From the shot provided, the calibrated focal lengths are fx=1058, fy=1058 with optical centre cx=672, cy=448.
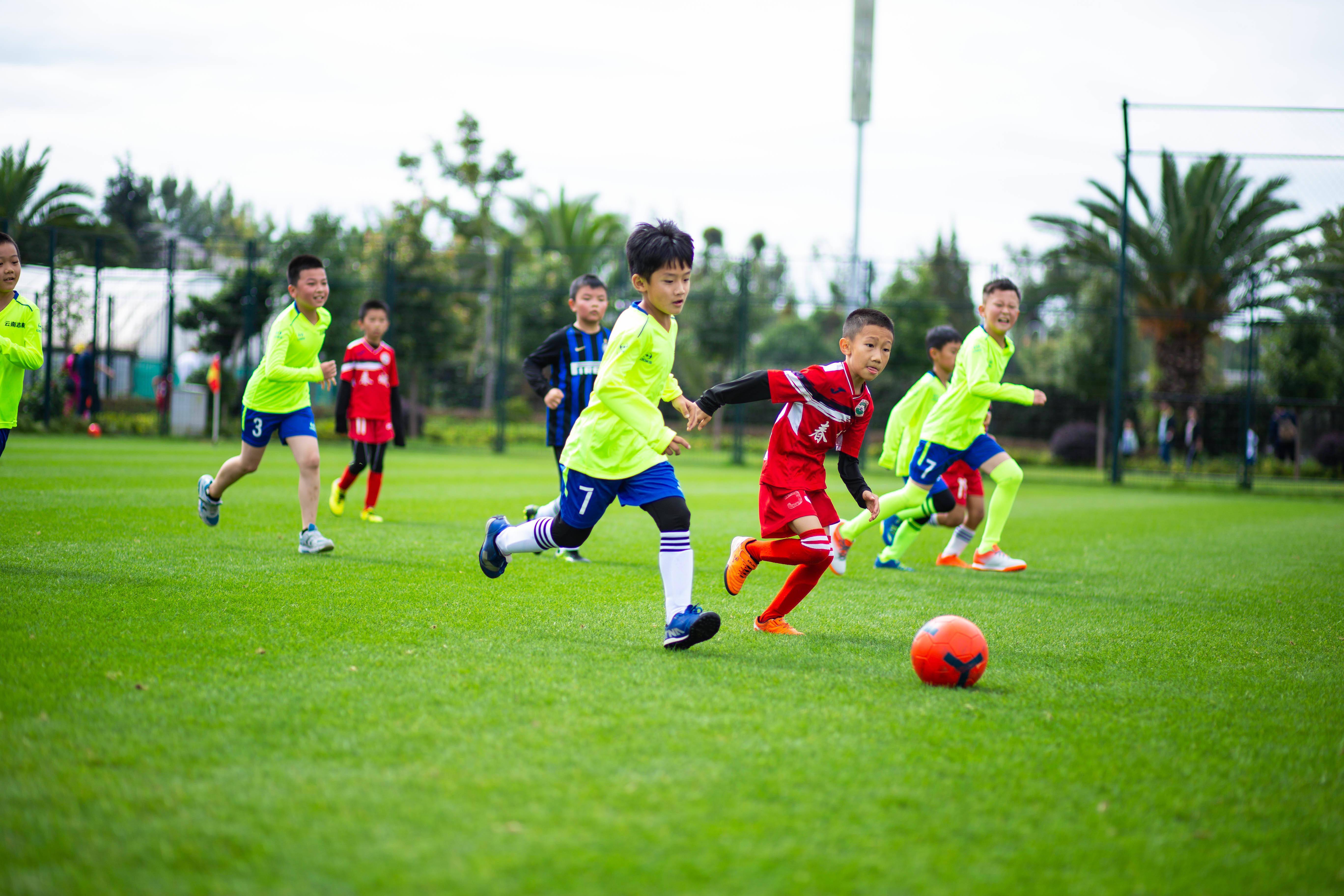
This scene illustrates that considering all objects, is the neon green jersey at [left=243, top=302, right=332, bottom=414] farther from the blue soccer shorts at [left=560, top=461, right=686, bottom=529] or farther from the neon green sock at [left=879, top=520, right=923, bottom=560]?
the neon green sock at [left=879, top=520, right=923, bottom=560]

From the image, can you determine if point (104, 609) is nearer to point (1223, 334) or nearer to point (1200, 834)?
point (1200, 834)

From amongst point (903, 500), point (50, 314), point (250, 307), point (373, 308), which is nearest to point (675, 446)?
point (903, 500)

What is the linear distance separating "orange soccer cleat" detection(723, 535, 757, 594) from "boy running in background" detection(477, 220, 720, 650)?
2.25 ft

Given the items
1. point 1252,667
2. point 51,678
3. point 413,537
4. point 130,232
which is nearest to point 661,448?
point 51,678

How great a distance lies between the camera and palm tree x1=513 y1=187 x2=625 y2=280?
1451 inches

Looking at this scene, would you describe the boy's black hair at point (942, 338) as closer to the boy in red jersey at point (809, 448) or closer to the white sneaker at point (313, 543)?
the boy in red jersey at point (809, 448)

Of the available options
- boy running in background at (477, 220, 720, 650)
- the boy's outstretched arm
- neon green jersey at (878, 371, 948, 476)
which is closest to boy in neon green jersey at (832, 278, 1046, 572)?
neon green jersey at (878, 371, 948, 476)

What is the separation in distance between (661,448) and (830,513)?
1.25 meters

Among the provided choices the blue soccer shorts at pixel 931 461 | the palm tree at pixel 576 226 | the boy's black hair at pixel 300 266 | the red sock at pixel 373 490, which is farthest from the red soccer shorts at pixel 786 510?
the palm tree at pixel 576 226

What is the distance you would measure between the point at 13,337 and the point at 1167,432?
1046 inches

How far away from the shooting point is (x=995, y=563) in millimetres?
8117

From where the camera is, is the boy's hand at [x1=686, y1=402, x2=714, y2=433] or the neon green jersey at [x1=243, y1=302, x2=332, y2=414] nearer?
the boy's hand at [x1=686, y1=402, x2=714, y2=433]

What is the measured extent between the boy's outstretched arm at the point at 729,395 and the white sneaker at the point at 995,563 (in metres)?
3.60

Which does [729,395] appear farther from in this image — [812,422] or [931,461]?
[931,461]
